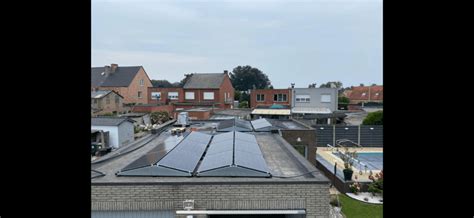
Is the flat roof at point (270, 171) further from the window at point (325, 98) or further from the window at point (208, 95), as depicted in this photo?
the window at point (208, 95)

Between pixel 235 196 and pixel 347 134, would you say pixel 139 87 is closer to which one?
pixel 347 134

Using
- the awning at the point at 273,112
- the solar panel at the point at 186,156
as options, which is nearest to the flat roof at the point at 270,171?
the solar panel at the point at 186,156

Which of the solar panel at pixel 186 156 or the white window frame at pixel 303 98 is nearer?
the solar panel at pixel 186 156

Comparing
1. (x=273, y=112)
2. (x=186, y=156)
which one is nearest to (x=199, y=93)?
(x=273, y=112)

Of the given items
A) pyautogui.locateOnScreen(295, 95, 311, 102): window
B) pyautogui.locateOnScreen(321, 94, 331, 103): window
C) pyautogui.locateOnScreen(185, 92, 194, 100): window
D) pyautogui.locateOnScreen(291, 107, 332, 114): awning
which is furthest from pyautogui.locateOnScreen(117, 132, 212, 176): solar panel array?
pyautogui.locateOnScreen(185, 92, 194, 100): window
